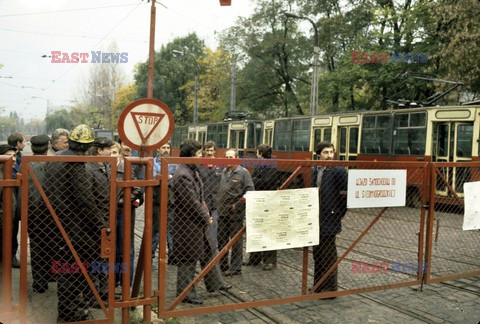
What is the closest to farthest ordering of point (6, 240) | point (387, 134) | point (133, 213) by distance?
1. point (6, 240)
2. point (133, 213)
3. point (387, 134)

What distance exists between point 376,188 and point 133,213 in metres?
2.76

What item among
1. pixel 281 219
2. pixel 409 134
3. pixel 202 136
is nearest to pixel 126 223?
pixel 281 219

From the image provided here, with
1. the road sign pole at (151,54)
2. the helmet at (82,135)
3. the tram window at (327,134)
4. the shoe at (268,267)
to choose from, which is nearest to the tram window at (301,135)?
the tram window at (327,134)

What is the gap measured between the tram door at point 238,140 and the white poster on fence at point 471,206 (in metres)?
17.8

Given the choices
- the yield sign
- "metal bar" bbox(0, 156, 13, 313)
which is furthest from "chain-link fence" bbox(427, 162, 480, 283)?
"metal bar" bbox(0, 156, 13, 313)

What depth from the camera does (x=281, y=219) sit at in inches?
181

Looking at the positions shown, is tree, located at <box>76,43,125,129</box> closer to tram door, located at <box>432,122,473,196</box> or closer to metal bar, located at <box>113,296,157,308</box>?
tram door, located at <box>432,122,473,196</box>

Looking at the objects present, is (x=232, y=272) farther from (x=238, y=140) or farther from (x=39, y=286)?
(x=238, y=140)

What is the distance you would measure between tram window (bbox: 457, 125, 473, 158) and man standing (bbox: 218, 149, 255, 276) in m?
9.09

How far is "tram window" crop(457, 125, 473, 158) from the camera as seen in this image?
1277cm

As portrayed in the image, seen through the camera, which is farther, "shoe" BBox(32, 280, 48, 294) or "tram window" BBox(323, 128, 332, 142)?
"tram window" BBox(323, 128, 332, 142)

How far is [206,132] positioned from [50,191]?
23.8 metres

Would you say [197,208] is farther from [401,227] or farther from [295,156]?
[295,156]

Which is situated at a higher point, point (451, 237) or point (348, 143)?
point (348, 143)
